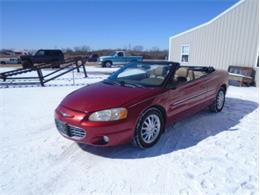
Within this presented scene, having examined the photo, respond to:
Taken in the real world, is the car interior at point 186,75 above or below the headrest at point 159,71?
below

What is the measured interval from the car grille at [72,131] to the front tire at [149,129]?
77 cm

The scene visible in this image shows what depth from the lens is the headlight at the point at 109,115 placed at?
279 centimetres

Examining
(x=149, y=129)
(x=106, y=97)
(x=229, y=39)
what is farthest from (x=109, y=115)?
(x=229, y=39)

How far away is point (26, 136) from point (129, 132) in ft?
6.76

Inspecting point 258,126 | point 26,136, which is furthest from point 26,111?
point 258,126

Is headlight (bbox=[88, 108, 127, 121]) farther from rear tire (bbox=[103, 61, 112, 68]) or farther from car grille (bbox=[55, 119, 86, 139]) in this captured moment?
rear tire (bbox=[103, 61, 112, 68])

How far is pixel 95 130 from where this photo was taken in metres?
2.74

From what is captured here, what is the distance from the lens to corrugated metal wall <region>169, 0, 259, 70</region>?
891 centimetres

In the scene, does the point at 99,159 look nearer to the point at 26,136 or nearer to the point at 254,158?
the point at 26,136

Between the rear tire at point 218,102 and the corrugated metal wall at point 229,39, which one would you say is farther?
the corrugated metal wall at point 229,39

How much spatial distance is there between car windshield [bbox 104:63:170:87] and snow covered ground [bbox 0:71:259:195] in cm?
101

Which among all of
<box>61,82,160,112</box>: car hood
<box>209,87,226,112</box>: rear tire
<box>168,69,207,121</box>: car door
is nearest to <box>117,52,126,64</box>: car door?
<box>209,87,226,112</box>: rear tire

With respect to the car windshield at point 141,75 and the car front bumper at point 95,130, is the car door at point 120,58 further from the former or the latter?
the car front bumper at point 95,130

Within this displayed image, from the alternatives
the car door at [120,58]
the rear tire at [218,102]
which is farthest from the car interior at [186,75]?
the car door at [120,58]
